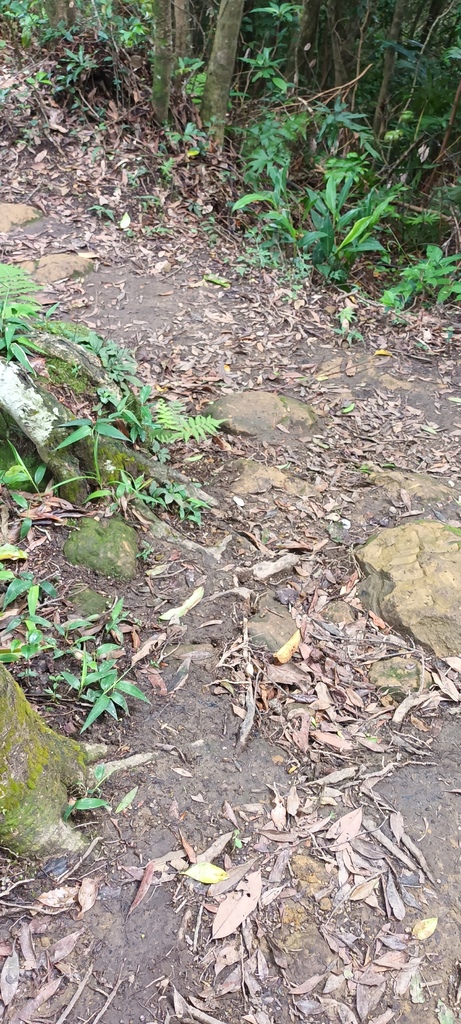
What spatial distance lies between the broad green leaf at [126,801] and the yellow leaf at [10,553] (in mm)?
1000

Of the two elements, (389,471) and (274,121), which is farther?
(274,121)

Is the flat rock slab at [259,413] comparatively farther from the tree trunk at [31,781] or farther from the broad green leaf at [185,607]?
the tree trunk at [31,781]

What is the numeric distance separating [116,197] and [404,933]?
609 centimetres

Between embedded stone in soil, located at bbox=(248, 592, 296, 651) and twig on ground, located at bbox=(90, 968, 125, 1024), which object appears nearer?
Result: twig on ground, located at bbox=(90, 968, 125, 1024)

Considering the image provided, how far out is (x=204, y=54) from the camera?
7090 millimetres

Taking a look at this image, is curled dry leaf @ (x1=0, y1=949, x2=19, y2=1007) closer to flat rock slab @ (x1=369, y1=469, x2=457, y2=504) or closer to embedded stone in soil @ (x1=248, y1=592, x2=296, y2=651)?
embedded stone in soil @ (x1=248, y1=592, x2=296, y2=651)

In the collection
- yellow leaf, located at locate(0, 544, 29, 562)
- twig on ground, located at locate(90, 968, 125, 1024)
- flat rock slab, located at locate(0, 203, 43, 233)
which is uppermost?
flat rock slab, located at locate(0, 203, 43, 233)

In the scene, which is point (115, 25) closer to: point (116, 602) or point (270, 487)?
point (270, 487)

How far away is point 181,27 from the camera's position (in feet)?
21.4

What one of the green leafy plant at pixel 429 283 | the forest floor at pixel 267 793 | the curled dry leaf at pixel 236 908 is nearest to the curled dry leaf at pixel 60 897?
the forest floor at pixel 267 793

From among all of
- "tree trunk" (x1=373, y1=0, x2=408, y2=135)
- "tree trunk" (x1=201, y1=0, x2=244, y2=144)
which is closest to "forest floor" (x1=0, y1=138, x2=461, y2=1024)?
"tree trunk" (x1=201, y1=0, x2=244, y2=144)

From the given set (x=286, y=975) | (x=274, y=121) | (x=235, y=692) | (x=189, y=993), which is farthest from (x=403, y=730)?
(x=274, y=121)

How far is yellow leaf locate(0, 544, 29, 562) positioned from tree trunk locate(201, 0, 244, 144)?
5837 mm

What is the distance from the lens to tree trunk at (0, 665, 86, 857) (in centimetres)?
158
